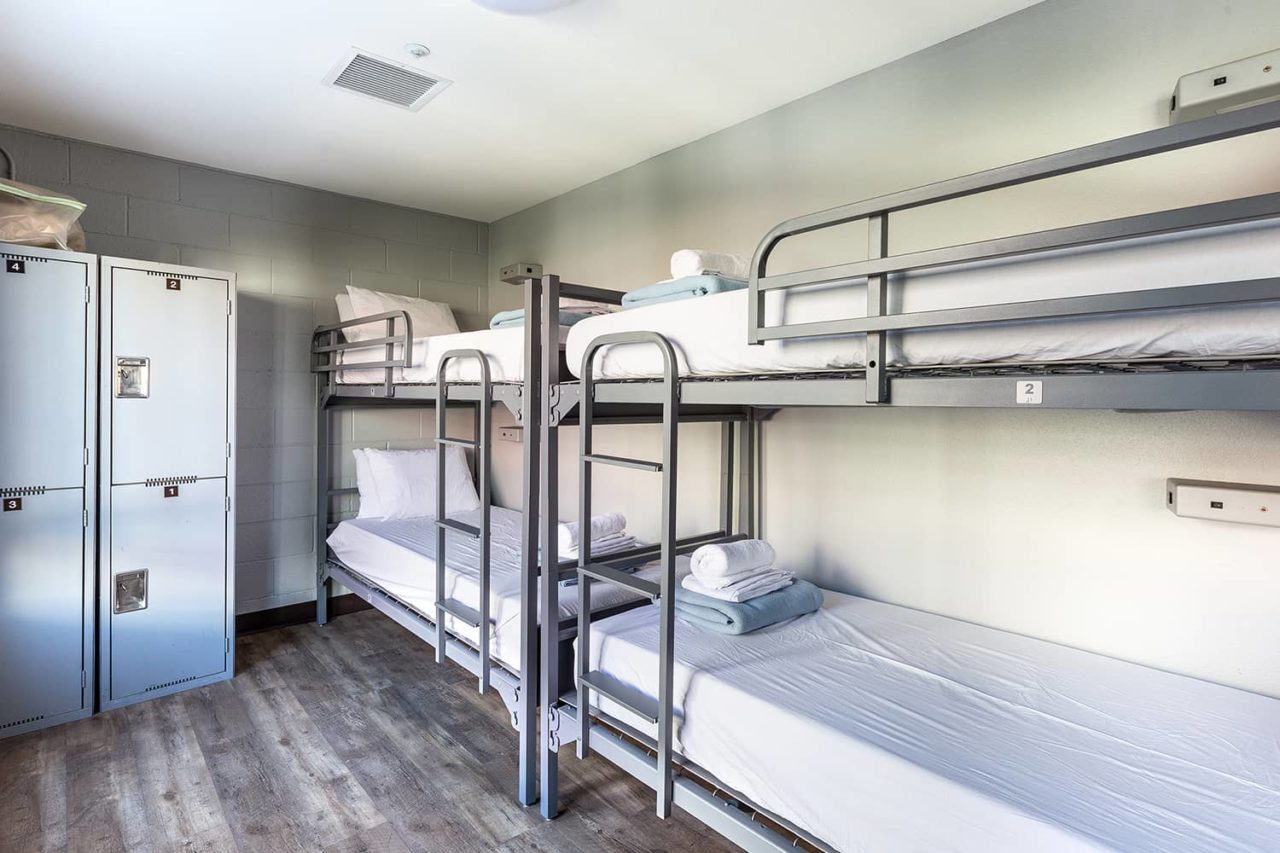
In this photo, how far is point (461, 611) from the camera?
2.37 m

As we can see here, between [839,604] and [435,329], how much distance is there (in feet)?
9.12

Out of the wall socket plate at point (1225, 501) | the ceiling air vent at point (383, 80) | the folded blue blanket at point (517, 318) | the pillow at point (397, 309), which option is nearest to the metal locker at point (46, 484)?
the pillow at point (397, 309)

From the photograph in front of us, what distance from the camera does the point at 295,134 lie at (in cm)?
297

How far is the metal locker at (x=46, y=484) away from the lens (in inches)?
98.9

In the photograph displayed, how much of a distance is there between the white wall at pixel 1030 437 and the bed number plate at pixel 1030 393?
3.19ft

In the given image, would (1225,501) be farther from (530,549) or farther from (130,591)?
(130,591)

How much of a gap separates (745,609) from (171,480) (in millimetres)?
2571

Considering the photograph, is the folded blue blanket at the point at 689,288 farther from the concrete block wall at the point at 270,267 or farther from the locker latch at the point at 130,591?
the concrete block wall at the point at 270,267

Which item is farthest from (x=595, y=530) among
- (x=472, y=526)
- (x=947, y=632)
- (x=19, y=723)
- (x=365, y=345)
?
(x=19, y=723)

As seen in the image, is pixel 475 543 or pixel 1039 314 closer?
pixel 1039 314

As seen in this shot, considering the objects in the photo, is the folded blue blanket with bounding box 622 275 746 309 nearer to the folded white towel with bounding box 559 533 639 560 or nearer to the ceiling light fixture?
the ceiling light fixture

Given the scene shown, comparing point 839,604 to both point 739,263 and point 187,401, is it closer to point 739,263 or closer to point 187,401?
point 739,263

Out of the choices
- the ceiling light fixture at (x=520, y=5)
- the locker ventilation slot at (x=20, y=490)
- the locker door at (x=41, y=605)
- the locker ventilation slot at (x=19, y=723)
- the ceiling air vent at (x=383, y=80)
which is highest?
the ceiling air vent at (x=383, y=80)

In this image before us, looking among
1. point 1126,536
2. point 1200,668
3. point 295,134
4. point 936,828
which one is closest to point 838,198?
point 1126,536
